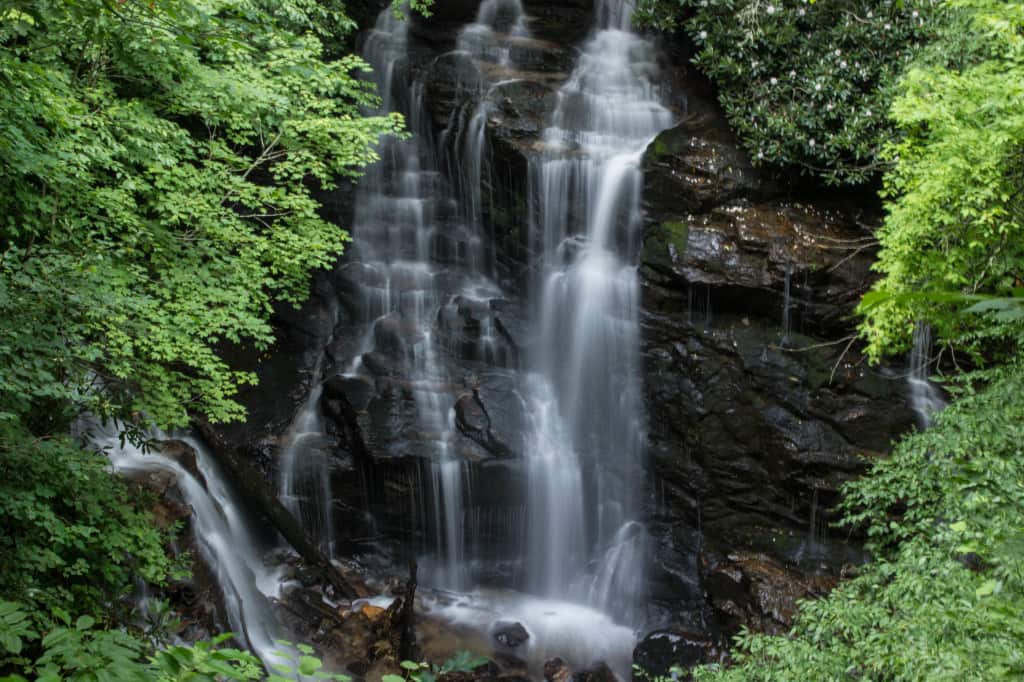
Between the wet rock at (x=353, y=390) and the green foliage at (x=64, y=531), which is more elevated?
the green foliage at (x=64, y=531)

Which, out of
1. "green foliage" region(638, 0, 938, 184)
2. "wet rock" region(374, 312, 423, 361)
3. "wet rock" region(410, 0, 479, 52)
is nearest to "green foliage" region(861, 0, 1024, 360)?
"green foliage" region(638, 0, 938, 184)

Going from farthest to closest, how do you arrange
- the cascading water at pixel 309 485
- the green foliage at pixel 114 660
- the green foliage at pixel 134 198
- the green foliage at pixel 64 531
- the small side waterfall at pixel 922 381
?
the cascading water at pixel 309 485 → the small side waterfall at pixel 922 381 → the green foliage at pixel 134 198 → the green foliage at pixel 64 531 → the green foliage at pixel 114 660

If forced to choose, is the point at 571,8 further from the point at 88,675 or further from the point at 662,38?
the point at 88,675

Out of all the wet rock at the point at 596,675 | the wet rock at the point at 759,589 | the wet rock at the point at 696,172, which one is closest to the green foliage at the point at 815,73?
the wet rock at the point at 696,172

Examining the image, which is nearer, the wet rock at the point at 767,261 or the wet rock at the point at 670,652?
the wet rock at the point at 670,652

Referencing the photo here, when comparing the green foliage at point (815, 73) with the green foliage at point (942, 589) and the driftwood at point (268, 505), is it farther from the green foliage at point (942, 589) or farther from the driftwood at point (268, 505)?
the driftwood at point (268, 505)

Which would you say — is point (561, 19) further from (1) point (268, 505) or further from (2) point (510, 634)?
(2) point (510, 634)

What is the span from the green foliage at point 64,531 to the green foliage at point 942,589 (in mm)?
4923

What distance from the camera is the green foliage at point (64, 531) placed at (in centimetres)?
438

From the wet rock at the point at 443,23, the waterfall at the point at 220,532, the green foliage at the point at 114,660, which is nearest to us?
the green foliage at the point at 114,660

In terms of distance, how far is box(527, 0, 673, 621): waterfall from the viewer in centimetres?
1125

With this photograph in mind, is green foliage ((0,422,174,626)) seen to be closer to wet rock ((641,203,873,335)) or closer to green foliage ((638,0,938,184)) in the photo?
wet rock ((641,203,873,335))

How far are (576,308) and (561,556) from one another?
13.0ft

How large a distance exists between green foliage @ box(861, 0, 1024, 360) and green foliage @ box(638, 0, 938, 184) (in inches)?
102
